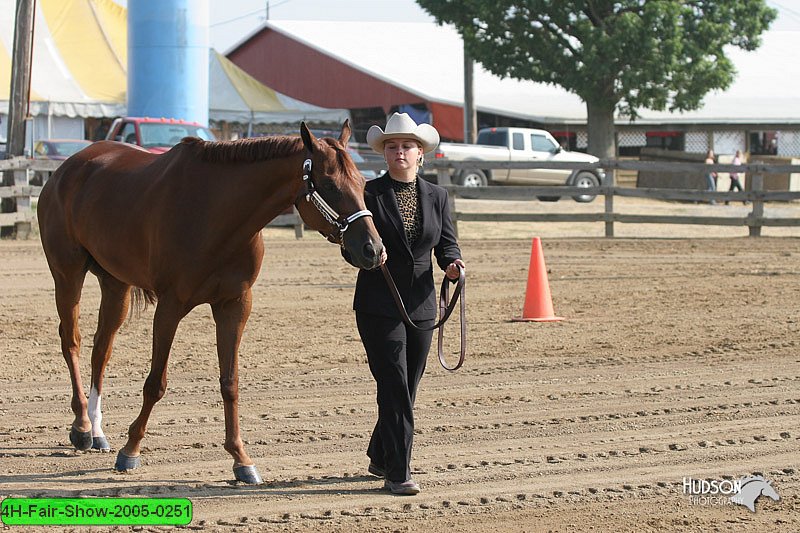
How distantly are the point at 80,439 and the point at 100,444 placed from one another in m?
0.12

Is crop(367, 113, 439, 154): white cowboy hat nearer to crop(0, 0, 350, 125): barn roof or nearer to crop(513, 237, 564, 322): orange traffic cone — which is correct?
crop(513, 237, 564, 322): orange traffic cone

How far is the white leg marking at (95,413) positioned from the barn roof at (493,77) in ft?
104

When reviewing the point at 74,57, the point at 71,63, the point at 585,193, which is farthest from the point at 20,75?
the point at 74,57

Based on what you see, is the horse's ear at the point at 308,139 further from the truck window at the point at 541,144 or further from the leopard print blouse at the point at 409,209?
the truck window at the point at 541,144

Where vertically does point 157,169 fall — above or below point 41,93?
below

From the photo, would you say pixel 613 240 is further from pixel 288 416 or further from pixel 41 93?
pixel 41 93

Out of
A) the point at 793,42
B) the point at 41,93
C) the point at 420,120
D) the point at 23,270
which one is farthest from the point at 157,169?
the point at 793,42

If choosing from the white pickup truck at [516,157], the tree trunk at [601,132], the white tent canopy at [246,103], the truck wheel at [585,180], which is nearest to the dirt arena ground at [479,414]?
the white pickup truck at [516,157]

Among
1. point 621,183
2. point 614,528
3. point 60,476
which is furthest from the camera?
point 621,183

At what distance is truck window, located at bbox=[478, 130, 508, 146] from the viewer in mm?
30375

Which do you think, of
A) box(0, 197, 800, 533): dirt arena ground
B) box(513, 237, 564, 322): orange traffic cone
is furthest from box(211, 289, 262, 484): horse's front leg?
box(513, 237, 564, 322): orange traffic cone

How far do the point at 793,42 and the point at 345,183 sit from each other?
51326mm

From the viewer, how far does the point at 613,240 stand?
1894cm

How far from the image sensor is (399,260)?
217 inches
